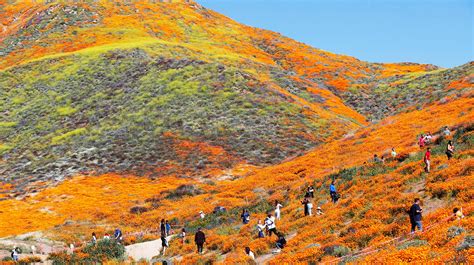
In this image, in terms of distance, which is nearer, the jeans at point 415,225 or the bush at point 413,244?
the bush at point 413,244

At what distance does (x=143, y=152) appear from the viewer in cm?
6181

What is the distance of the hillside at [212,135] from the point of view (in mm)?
22250

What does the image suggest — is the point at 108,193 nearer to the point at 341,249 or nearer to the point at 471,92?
the point at 341,249

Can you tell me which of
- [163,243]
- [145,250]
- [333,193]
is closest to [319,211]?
[333,193]

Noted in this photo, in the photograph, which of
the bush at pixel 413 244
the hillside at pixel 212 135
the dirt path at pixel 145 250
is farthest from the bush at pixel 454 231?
the dirt path at pixel 145 250

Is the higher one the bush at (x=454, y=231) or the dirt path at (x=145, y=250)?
the bush at (x=454, y=231)

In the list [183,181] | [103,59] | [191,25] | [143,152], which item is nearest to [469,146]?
[183,181]

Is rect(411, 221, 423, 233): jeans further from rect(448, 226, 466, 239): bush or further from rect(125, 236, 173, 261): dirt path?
rect(125, 236, 173, 261): dirt path

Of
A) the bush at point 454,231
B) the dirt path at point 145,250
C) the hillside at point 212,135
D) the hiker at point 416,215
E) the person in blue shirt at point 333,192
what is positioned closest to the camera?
the bush at point 454,231

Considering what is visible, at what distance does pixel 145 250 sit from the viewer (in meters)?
29.3

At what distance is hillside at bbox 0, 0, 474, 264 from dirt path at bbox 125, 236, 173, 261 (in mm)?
1455

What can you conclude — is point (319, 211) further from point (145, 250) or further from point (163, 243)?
point (145, 250)

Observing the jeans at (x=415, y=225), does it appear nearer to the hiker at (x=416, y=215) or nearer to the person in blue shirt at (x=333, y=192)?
the hiker at (x=416, y=215)

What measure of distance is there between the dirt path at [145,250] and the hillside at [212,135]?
1.46 meters
